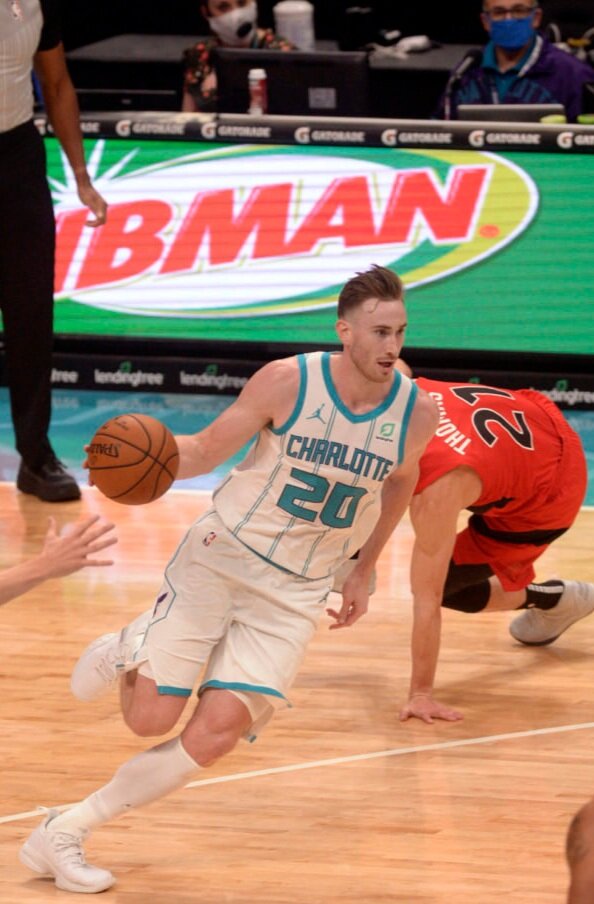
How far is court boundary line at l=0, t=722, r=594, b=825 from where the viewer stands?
455 cm

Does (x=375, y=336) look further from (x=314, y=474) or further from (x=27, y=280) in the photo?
(x=27, y=280)

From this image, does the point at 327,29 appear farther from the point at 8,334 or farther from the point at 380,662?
the point at 380,662

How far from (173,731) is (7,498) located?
2721 millimetres

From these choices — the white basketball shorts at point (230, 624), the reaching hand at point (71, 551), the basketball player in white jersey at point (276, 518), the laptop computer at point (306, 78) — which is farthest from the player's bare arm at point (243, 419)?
the laptop computer at point (306, 78)

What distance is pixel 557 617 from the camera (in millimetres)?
5828

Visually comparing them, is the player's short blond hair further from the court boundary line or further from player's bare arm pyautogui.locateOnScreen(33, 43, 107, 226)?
player's bare arm pyautogui.locateOnScreen(33, 43, 107, 226)

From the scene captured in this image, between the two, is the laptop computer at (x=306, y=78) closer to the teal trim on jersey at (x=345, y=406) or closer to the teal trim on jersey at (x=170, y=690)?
the teal trim on jersey at (x=345, y=406)

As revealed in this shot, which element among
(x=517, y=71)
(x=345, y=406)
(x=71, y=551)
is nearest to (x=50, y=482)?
(x=345, y=406)

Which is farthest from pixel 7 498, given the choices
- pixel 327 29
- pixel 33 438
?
pixel 327 29

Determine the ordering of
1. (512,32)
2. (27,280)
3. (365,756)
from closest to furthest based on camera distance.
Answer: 1. (365,756)
2. (27,280)
3. (512,32)

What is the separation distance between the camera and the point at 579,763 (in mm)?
4879

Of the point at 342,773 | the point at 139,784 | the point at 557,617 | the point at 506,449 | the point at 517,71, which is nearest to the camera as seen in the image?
the point at 139,784

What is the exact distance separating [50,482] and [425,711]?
2847 millimetres

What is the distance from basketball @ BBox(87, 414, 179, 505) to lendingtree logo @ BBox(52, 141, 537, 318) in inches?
185
